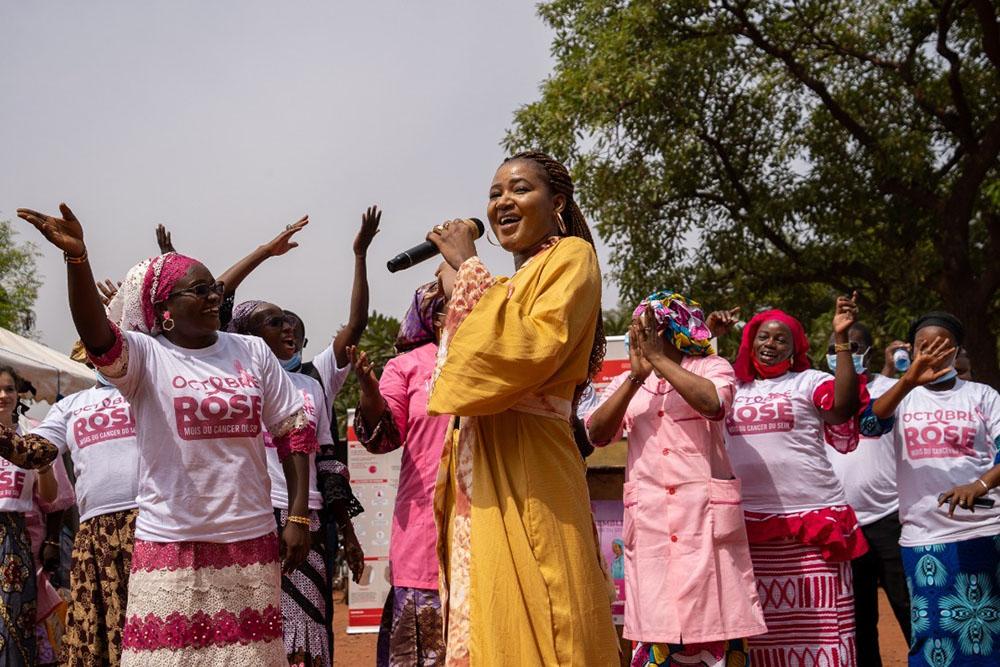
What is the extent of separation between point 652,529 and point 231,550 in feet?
7.01

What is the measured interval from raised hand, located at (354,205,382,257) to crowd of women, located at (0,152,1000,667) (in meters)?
0.01

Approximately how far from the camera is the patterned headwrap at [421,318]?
17.4 ft

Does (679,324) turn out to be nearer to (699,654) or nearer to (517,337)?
(699,654)

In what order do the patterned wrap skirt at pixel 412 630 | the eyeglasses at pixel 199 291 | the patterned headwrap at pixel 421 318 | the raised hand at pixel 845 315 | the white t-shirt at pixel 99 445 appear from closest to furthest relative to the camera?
the eyeglasses at pixel 199 291
the patterned wrap skirt at pixel 412 630
the white t-shirt at pixel 99 445
the patterned headwrap at pixel 421 318
the raised hand at pixel 845 315

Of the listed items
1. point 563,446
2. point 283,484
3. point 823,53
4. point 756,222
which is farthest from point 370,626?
point 563,446

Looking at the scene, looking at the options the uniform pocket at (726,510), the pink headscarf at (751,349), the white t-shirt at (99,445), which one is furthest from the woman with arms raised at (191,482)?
the pink headscarf at (751,349)

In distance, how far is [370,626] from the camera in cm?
1254

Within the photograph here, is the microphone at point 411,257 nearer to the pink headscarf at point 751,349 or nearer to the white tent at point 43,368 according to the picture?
the pink headscarf at point 751,349

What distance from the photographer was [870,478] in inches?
289

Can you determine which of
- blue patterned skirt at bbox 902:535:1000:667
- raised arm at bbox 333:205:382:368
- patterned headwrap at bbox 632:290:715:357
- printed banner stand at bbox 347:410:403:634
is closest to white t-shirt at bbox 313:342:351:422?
raised arm at bbox 333:205:382:368

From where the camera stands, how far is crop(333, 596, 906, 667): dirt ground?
31.3ft

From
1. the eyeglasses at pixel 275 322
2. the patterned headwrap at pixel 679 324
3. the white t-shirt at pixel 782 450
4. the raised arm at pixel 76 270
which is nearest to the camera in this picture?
the raised arm at pixel 76 270

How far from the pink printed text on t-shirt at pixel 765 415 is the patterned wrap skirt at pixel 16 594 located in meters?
4.07

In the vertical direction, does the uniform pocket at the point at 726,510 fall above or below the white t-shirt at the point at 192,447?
below
